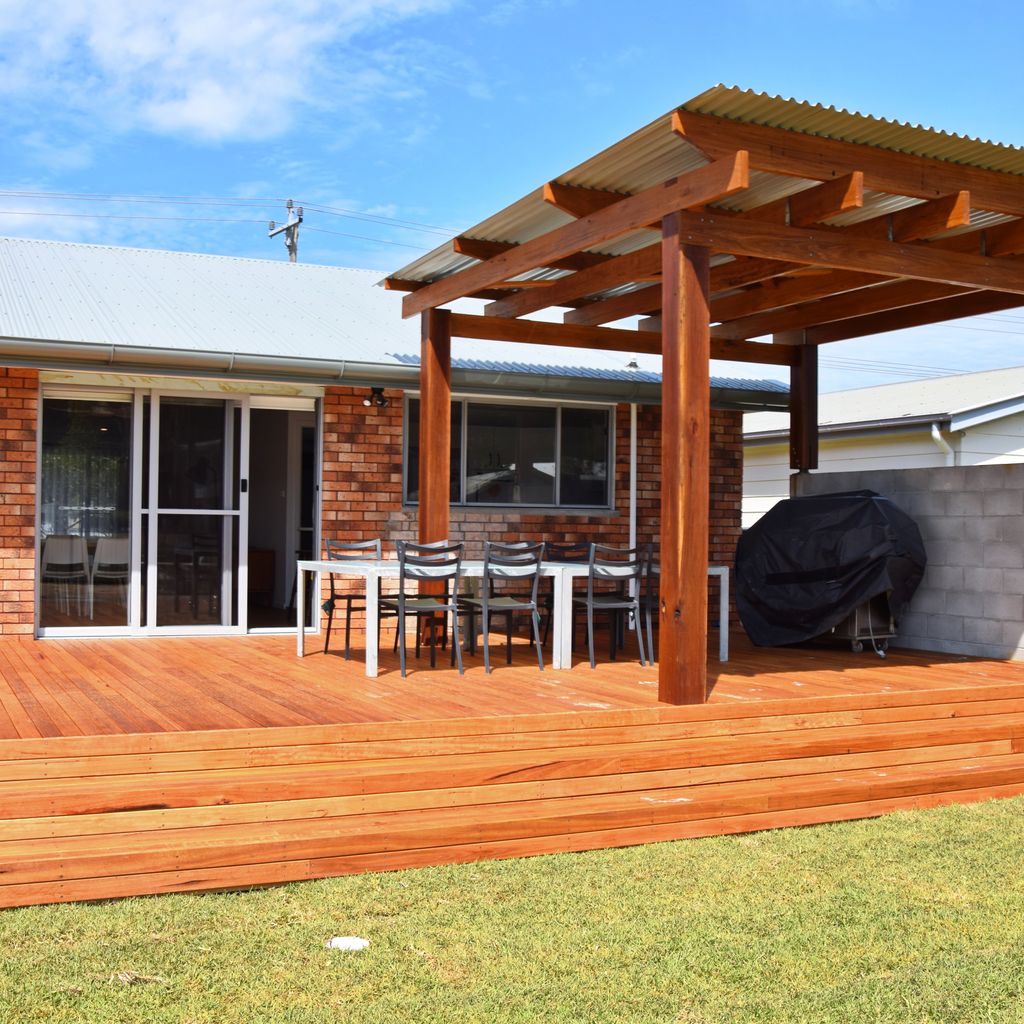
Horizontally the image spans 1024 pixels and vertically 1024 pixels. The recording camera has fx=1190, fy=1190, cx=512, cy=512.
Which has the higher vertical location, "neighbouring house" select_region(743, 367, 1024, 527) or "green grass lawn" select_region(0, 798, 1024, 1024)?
"neighbouring house" select_region(743, 367, 1024, 527)

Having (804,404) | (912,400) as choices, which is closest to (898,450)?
(912,400)

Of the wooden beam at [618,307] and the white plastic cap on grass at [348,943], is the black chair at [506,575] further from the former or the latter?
the white plastic cap on grass at [348,943]

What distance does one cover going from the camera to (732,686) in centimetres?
721

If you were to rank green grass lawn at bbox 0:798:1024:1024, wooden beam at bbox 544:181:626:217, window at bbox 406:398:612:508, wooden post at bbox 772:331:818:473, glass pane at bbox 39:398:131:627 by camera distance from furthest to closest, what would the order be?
wooden post at bbox 772:331:818:473
window at bbox 406:398:612:508
glass pane at bbox 39:398:131:627
wooden beam at bbox 544:181:626:217
green grass lawn at bbox 0:798:1024:1024

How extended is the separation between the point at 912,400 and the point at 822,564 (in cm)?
960

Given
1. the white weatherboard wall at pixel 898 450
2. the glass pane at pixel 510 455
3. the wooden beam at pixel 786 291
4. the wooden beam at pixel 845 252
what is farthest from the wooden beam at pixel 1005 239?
the white weatherboard wall at pixel 898 450

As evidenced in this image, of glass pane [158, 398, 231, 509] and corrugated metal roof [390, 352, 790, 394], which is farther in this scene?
corrugated metal roof [390, 352, 790, 394]

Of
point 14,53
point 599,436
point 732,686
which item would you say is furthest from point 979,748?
point 14,53

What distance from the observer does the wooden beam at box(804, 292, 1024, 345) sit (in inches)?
382

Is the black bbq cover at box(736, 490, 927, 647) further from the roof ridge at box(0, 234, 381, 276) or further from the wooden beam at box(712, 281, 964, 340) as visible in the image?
the roof ridge at box(0, 234, 381, 276)

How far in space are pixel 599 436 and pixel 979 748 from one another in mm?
5266

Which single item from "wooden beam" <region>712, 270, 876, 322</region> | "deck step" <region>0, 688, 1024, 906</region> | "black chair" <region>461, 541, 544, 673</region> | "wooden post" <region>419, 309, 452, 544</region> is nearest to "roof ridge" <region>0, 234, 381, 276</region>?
"wooden post" <region>419, 309, 452, 544</region>

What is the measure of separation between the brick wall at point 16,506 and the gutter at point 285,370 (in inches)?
22.3

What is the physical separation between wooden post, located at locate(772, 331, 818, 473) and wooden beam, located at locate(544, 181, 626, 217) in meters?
4.26
